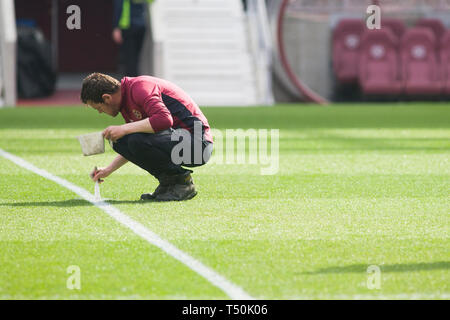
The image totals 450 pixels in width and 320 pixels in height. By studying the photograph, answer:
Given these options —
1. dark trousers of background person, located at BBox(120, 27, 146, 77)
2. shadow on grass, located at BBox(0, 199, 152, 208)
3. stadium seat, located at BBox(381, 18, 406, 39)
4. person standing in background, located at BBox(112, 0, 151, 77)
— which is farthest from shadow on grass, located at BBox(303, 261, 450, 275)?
stadium seat, located at BBox(381, 18, 406, 39)

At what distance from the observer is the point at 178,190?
21.1ft

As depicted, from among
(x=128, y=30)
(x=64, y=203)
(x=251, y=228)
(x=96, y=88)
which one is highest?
(x=96, y=88)

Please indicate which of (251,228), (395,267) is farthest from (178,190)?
(395,267)

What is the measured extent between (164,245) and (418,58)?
59.9 feet

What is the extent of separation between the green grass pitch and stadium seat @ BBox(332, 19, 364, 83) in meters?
12.0

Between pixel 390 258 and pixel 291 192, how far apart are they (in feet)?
7.78

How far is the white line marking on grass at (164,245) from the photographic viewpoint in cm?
406

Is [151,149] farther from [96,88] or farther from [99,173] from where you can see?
[96,88]

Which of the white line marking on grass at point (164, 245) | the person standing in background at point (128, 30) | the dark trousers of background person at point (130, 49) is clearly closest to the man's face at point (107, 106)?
the white line marking on grass at point (164, 245)

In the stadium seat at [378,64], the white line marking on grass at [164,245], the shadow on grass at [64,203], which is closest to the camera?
the white line marking on grass at [164,245]

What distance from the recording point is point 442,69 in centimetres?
2234

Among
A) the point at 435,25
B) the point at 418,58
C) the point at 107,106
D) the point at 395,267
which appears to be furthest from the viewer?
the point at 435,25

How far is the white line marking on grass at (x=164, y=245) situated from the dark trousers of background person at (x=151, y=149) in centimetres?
37

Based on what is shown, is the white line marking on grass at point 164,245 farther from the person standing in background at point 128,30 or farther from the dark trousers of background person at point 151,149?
the person standing in background at point 128,30
